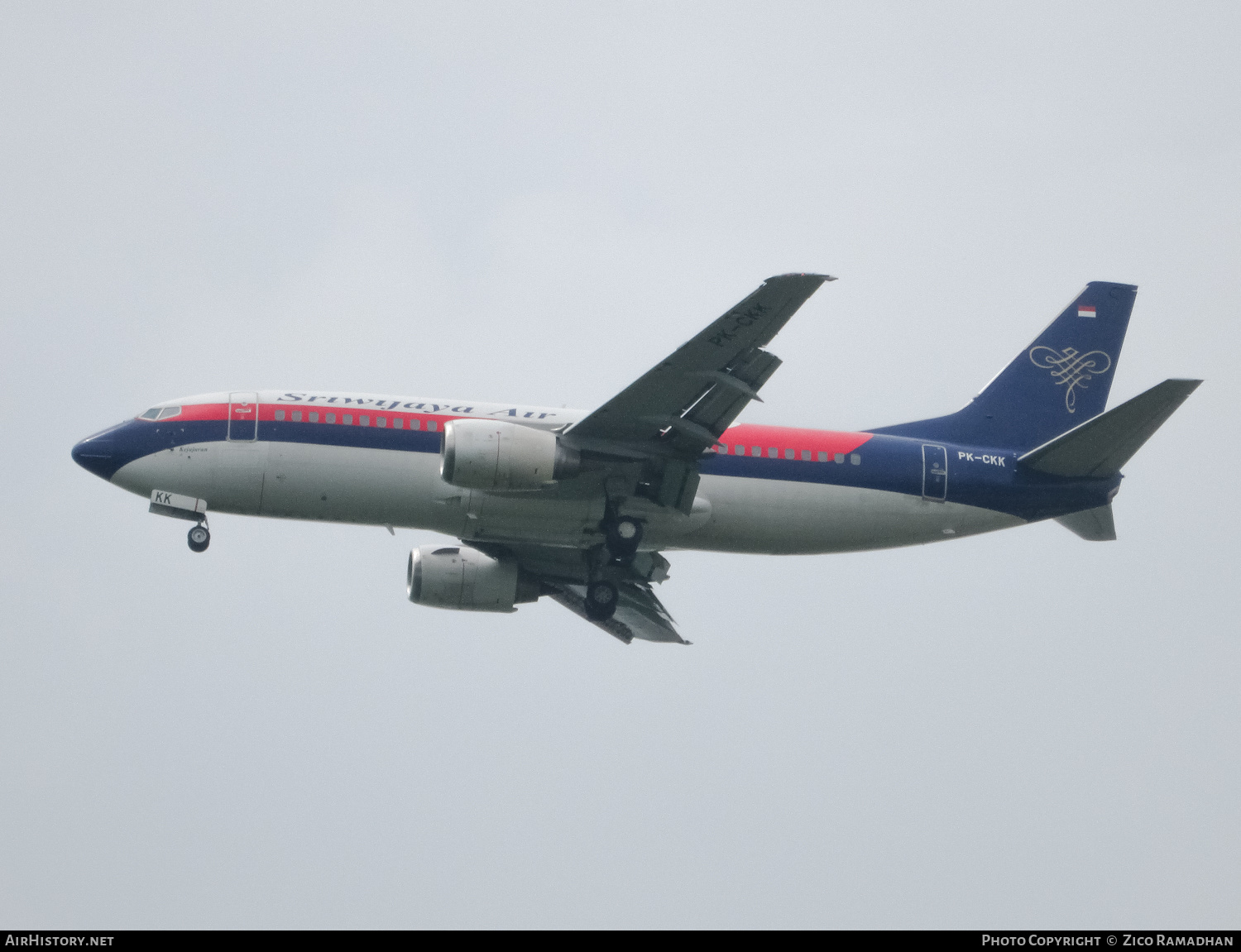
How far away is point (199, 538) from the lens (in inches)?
1415

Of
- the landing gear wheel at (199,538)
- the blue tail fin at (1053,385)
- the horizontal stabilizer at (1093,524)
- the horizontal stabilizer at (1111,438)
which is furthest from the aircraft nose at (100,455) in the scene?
the horizontal stabilizer at (1093,524)

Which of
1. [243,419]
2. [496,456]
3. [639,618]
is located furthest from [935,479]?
[243,419]

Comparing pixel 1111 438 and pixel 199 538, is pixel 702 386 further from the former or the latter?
pixel 199 538

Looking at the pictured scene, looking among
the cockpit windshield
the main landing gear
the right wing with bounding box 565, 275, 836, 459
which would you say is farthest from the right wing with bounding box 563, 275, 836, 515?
the cockpit windshield

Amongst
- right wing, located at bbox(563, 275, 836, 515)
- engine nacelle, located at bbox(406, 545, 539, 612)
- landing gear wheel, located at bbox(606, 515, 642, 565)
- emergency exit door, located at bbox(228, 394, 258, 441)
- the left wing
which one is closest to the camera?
right wing, located at bbox(563, 275, 836, 515)

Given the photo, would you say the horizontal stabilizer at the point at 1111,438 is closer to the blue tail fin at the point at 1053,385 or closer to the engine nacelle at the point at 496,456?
the blue tail fin at the point at 1053,385

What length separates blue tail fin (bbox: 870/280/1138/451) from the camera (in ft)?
130

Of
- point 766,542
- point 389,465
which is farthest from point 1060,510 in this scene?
point 389,465

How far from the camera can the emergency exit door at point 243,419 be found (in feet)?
117

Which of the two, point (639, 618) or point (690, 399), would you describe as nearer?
point (690, 399)

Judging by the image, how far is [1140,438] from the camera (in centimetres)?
3600

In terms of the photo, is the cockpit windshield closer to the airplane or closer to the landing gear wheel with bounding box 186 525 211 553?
the airplane

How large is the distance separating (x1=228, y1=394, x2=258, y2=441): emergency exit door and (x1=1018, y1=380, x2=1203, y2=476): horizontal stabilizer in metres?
19.0

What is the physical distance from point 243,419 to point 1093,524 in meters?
21.5
